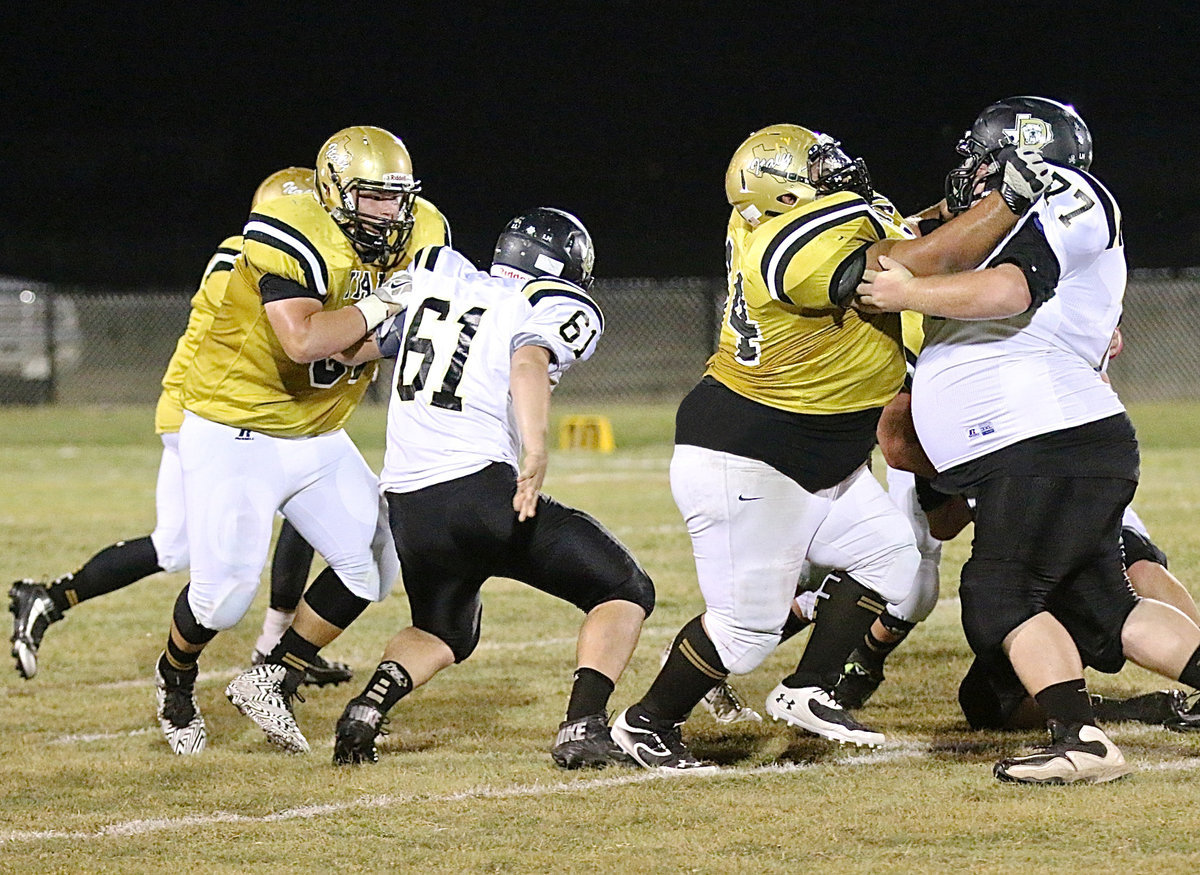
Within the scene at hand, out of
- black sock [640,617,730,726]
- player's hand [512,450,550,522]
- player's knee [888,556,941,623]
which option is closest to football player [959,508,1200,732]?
player's knee [888,556,941,623]

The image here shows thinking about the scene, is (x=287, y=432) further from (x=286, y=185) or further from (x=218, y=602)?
(x=286, y=185)

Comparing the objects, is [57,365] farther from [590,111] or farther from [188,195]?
[590,111]

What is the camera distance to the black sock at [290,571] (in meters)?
5.71

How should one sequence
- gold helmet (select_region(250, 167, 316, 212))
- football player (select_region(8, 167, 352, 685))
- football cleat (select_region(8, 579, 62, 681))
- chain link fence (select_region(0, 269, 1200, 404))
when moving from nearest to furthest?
gold helmet (select_region(250, 167, 316, 212)), football cleat (select_region(8, 579, 62, 681)), football player (select_region(8, 167, 352, 685)), chain link fence (select_region(0, 269, 1200, 404))

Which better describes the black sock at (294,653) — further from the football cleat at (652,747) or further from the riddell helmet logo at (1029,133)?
the riddell helmet logo at (1029,133)

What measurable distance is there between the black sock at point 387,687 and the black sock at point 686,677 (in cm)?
65

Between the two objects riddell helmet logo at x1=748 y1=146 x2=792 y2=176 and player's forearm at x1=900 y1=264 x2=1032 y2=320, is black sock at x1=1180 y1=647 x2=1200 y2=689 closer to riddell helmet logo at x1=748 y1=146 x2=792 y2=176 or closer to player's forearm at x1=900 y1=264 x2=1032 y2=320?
player's forearm at x1=900 y1=264 x2=1032 y2=320

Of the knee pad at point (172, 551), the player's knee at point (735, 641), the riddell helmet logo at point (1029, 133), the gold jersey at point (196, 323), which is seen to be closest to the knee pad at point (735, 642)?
the player's knee at point (735, 641)

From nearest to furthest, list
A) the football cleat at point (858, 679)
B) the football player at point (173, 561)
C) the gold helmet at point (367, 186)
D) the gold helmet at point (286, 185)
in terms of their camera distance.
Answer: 1. the gold helmet at point (367, 186)
2. the football cleat at point (858, 679)
3. the gold helmet at point (286, 185)
4. the football player at point (173, 561)

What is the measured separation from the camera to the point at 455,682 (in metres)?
5.66

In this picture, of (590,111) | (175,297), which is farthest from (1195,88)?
(175,297)

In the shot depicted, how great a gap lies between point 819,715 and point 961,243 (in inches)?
51.8

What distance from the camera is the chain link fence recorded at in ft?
62.0

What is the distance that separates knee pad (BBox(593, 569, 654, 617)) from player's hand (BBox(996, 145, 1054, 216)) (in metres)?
1.38
